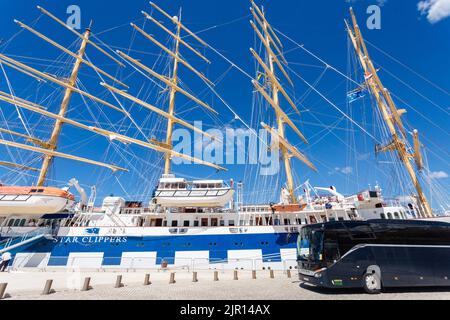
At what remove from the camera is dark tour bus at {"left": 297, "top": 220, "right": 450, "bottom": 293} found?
27.3ft

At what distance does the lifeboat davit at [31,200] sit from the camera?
19969 mm

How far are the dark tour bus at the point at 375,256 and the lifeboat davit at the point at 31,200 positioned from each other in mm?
21945

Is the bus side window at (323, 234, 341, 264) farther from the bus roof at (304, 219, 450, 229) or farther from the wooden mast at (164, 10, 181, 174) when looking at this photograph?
the wooden mast at (164, 10, 181, 174)

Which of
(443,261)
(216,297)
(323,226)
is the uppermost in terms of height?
(323,226)

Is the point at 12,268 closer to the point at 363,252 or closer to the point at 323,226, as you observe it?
the point at 323,226

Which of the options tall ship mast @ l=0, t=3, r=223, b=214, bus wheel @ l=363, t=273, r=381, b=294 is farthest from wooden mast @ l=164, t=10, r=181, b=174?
bus wheel @ l=363, t=273, r=381, b=294

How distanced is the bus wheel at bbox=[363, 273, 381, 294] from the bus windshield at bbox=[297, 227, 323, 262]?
5.71 ft

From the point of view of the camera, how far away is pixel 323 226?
357 inches

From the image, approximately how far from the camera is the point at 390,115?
981 inches

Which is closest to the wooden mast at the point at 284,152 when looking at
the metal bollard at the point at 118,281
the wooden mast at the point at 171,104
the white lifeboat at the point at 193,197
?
the white lifeboat at the point at 193,197

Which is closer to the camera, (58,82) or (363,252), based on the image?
(363,252)

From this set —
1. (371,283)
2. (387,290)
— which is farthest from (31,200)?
(387,290)
